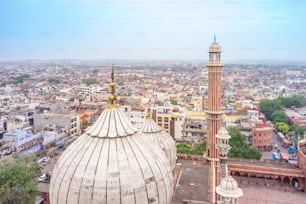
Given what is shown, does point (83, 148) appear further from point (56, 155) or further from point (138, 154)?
point (56, 155)

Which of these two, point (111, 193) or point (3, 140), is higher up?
point (111, 193)

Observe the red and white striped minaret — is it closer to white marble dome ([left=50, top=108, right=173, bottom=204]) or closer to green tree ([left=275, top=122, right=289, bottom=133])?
white marble dome ([left=50, top=108, right=173, bottom=204])

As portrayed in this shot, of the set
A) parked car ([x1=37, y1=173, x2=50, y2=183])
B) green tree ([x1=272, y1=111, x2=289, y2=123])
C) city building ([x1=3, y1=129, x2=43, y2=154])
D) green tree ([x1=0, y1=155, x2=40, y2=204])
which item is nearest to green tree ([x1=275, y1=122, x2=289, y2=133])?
green tree ([x1=272, y1=111, x2=289, y2=123])

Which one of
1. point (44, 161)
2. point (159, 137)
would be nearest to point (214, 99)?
point (159, 137)

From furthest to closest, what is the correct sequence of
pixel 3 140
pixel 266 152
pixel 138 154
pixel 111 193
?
pixel 266 152, pixel 3 140, pixel 138 154, pixel 111 193

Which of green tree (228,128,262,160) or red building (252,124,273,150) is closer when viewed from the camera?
green tree (228,128,262,160)

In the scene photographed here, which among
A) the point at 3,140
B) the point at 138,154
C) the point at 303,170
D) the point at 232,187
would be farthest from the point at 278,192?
the point at 3,140
